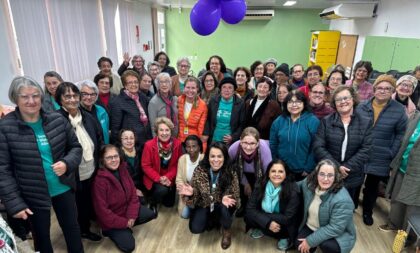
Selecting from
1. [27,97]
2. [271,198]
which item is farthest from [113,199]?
[271,198]

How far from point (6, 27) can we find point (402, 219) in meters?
4.49

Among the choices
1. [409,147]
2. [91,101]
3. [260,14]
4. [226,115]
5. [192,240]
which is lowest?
[192,240]

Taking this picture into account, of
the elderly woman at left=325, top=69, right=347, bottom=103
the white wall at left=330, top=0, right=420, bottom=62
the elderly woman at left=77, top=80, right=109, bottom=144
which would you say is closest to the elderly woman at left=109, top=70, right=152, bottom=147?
the elderly woman at left=77, top=80, right=109, bottom=144

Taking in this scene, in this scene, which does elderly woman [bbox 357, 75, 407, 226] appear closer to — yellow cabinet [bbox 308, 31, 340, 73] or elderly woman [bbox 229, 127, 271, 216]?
elderly woman [bbox 229, 127, 271, 216]

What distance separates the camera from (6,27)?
2893 mm

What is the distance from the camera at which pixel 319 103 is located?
8.61 ft

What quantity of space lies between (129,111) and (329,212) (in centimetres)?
209

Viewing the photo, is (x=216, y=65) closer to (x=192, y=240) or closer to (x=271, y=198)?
(x=271, y=198)

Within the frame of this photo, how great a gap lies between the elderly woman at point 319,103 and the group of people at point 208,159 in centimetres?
1

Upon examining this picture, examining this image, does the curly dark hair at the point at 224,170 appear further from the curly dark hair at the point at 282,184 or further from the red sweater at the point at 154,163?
A: the red sweater at the point at 154,163

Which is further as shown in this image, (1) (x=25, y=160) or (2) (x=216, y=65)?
(2) (x=216, y=65)

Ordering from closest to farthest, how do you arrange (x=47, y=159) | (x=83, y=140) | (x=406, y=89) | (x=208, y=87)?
(x=47, y=159)
(x=83, y=140)
(x=406, y=89)
(x=208, y=87)

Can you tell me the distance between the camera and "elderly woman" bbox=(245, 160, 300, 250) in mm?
2295

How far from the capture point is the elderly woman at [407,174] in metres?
2.20
